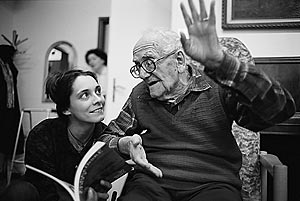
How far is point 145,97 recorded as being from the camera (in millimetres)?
1104

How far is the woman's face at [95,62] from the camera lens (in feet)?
12.1

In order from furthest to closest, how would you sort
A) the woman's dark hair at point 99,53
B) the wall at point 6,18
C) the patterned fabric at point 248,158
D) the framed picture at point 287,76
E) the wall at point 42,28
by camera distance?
the wall at point 6,18 < the wall at point 42,28 < the woman's dark hair at point 99,53 < the framed picture at point 287,76 < the patterned fabric at point 248,158

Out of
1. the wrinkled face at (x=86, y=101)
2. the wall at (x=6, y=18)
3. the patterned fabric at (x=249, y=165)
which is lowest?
the patterned fabric at (x=249, y=165)

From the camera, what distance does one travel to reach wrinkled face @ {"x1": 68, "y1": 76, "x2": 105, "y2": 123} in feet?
4.02

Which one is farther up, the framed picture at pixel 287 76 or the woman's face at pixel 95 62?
the woman's face at pixel 95 62

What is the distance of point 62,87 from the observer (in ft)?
4.20

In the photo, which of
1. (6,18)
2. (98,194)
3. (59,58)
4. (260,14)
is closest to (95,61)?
(59,58)

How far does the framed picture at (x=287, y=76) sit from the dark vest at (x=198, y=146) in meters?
1.11

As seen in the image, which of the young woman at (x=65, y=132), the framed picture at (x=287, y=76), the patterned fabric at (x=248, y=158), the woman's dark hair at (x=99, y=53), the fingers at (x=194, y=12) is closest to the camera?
the fingers at (x=194, y=12)

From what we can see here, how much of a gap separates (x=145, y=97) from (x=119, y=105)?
168cm

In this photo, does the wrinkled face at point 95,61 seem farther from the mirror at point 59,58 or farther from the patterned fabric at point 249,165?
the patterned fabric at point 249,165

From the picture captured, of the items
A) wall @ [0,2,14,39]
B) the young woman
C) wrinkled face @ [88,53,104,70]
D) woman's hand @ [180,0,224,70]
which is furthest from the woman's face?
woman's hand @ [180,0,224,70]

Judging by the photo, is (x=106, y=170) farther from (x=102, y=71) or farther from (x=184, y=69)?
(x=102, y=71)

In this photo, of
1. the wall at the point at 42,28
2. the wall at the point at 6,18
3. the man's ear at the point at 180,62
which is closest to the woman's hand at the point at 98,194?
the man's ear at the point at 180,62
